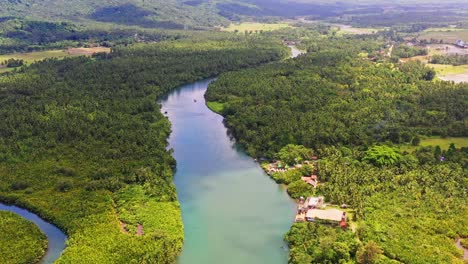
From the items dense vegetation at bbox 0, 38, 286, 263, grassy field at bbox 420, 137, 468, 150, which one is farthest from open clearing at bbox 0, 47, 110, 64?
grassy field at bbox 420, 137, 468, 150

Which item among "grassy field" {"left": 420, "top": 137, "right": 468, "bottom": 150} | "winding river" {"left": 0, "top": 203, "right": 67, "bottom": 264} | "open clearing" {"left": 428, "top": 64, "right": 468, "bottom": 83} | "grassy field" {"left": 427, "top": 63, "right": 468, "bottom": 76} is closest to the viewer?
"winding river" {"left": 0, "top": 203, "right": 67, "bottom": 264}

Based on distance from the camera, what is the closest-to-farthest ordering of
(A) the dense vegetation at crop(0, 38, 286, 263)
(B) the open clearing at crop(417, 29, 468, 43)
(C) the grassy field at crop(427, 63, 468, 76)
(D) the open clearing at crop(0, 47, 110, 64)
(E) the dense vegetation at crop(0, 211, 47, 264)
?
1. (E) the dense vegetation at crop(0, 211, 47, 264)
2. (A) the dense vegetation at crop(0, 38, 286, 263)
3. (C) the grassy field at crop(427, 63, 468, 76)
4. (D) the open clearing at crop(0, 47, 110, 64)
5. (B) the open clearing at crop(417, 29, 468, 43)

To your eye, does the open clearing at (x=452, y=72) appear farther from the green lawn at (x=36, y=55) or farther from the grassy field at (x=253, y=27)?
the green lawn at (x=36, y=55)

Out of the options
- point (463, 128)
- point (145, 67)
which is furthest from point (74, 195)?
point (145, 67)

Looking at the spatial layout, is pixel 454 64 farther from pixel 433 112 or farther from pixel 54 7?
pixel 54 7

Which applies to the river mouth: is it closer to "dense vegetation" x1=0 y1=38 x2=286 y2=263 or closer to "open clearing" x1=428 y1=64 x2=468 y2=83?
"dense vegetation" x1=0 y1=38 x2=286 y2=263

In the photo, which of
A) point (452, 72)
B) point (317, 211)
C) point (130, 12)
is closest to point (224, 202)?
point (317, 211)

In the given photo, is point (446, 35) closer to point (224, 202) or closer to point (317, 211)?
point (317, 211)
